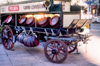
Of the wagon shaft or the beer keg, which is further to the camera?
the beer keg

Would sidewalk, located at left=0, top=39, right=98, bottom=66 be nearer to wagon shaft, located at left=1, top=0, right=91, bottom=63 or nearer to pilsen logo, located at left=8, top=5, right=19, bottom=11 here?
wagon shaft, located at left=1, top=0, right=91, bottom=63

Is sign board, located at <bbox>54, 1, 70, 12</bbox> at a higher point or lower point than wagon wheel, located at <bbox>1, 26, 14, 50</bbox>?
higher

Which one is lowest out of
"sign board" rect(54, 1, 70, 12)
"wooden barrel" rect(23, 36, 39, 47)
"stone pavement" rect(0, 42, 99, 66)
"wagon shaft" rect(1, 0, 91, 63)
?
"stone pavement" rect(0, 42, 99, 66)

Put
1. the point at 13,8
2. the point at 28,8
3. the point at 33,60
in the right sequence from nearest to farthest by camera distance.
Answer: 1. the point at 33,60
2. the point at 28,8
3. the point at 13,8

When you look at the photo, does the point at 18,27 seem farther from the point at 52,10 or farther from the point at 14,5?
the point at 52,10

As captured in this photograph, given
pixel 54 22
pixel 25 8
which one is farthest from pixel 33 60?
pixel 25 8

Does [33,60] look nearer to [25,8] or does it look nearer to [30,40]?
[30,40]

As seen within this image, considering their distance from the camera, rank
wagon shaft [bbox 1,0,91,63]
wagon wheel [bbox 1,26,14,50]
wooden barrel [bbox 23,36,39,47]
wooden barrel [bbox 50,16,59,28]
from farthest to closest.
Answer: wagon wheel [bbox 1,26,14,50] → wooden barrel [bbox 23,36,39,47] → wooden barrel [bbox 50,16,59,28] → wagon shaft [bbox 1,0,91,63]

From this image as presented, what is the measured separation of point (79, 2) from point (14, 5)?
2.67m

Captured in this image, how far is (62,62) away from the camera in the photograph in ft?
17.1

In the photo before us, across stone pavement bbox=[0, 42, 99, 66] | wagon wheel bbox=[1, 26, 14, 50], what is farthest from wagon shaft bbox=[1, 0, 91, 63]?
stone pavement bbox=[0, 42, 99, 66]

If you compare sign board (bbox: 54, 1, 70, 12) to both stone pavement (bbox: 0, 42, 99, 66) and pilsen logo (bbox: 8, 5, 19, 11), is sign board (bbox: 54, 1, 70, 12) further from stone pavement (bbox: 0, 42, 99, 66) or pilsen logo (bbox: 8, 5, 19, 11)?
pilsen logo (bbox: 8, 5, 19, 11)

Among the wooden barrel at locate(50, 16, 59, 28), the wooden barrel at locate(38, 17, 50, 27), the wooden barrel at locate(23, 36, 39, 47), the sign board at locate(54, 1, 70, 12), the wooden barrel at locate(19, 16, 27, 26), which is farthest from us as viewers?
the wooden barrel at locate(19, 16, 27, 26)

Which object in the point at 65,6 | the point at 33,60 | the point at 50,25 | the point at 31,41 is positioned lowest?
the point at 33,60
